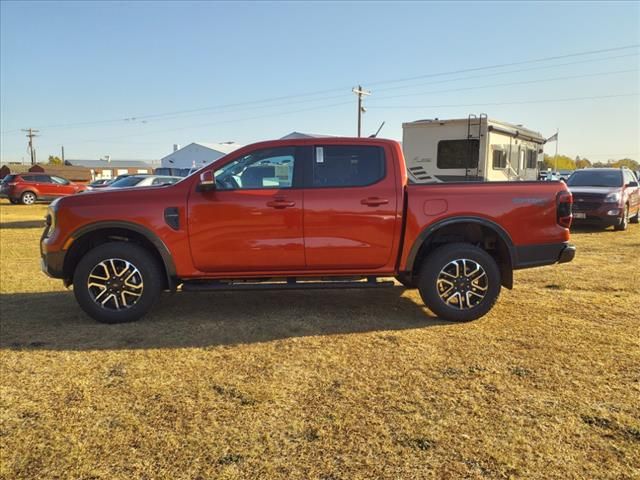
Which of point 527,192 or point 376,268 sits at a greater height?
point 527,192

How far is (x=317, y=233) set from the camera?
15.1 ft

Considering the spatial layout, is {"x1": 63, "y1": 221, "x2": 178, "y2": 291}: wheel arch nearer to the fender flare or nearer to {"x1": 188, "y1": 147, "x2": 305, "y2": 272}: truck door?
{"x1": 188, "y1": 147, "x2": 305, "y2": 272}: truck door

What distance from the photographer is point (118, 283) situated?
464 centimetres

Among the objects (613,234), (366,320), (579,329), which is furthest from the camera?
(613,234)

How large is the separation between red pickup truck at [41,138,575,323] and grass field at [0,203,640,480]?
17.2 inches

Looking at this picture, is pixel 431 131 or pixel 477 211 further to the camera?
pixel 431 131

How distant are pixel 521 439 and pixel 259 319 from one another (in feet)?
9.41

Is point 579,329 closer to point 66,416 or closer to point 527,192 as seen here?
point 527,192

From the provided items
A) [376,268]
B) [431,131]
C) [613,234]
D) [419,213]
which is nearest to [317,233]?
[376,268]

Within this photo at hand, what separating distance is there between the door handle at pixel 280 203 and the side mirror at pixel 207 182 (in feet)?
1.87

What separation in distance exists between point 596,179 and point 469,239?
1041 cm

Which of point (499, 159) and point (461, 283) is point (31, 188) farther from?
point (461, 283)

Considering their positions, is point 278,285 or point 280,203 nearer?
point 280,203

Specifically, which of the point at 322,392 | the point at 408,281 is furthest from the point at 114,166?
the point at 322,392
